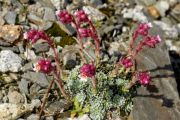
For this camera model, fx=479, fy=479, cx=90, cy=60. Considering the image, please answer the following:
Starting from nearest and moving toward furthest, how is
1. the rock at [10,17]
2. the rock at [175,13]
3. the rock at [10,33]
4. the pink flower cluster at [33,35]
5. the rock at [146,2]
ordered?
the pink flower cluster at [33,35]
the rock at [10,33]
the rock at [10,17]
the rock at [146,2]
the rock at [175,13]

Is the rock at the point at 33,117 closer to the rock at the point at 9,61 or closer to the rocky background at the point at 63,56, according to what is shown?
the rocky background at the point at 63,56

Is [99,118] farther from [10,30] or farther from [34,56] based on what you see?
[10,30]

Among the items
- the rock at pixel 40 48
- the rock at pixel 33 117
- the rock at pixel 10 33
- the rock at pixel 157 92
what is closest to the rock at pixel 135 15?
the rock at pixel 157 92

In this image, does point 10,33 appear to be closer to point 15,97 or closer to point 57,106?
point 15,97

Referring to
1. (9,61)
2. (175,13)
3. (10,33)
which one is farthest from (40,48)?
(175,13)

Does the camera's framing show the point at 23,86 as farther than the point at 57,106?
Yes
